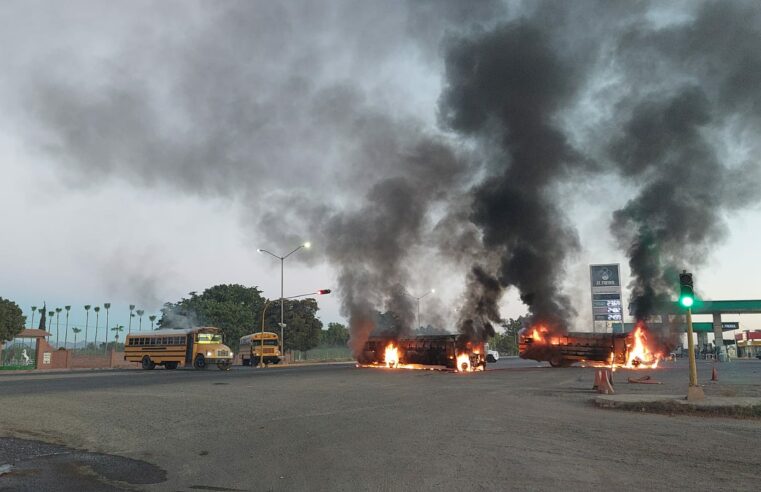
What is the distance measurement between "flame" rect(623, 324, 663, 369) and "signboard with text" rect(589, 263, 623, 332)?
25.5 meters

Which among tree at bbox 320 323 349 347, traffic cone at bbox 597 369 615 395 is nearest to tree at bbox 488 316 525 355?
tree at bbox 320 323 349 347

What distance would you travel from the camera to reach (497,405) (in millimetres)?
13758

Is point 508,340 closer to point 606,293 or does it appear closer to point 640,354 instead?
point 606,293

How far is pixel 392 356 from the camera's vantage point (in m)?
38.4

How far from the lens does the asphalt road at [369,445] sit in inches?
249

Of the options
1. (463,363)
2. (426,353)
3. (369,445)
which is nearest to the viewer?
→ (369,445)

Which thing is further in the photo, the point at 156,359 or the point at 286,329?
the point at 286,329

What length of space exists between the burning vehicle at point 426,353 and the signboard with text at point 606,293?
3190 cm

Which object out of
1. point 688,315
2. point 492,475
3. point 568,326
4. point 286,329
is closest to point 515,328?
point 286,329

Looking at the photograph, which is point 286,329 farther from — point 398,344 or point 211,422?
point 211,422

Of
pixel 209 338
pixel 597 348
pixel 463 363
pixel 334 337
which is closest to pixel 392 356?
pixel 463 363

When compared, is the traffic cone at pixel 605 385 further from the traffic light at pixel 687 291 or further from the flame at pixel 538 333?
the flame at pixel 538 333

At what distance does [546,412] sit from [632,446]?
419cm

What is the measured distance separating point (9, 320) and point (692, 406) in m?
54.0
